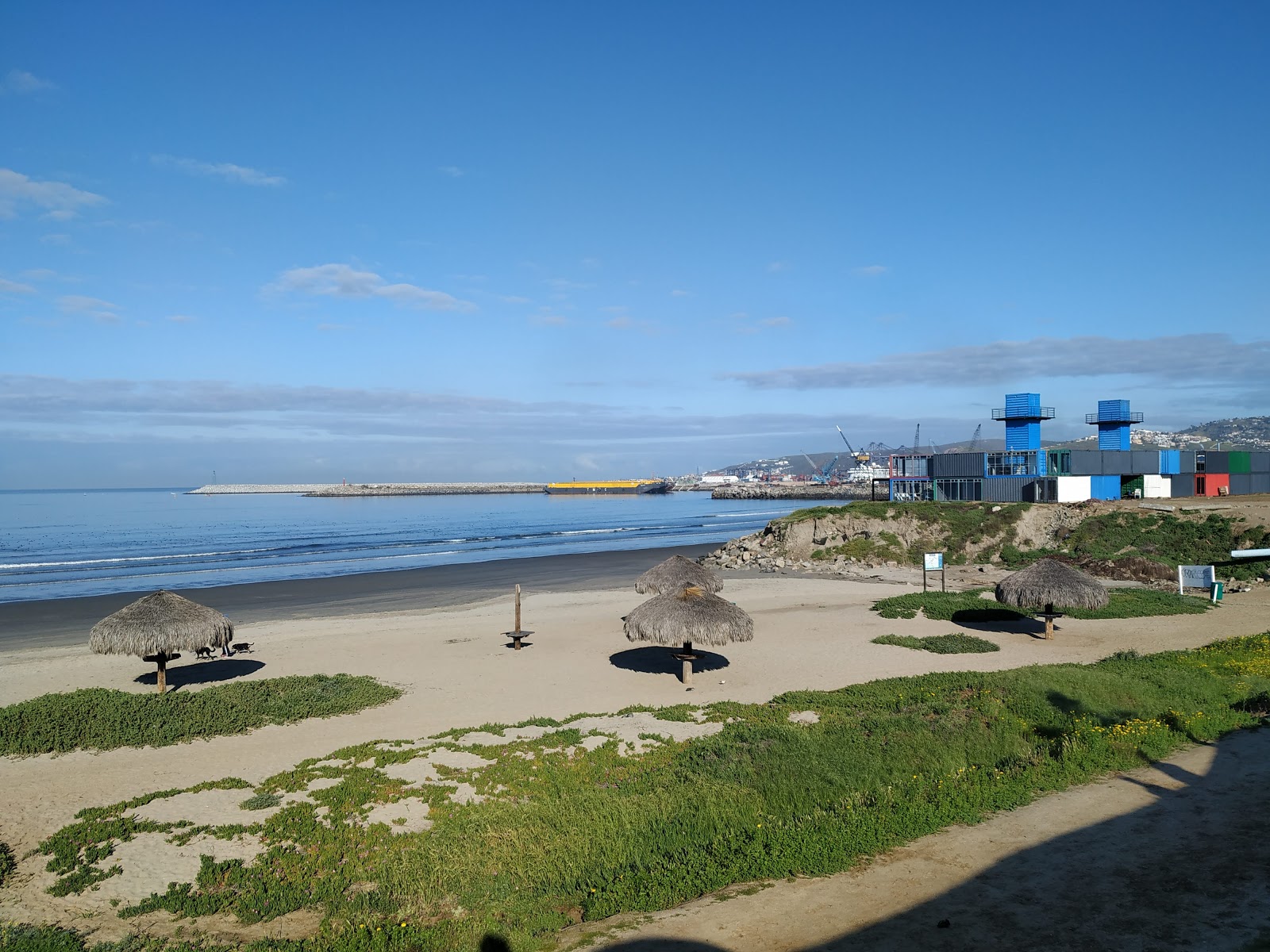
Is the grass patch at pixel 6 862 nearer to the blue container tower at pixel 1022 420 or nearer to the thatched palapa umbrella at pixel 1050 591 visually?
the thatched palapa umbrella at pixel 1050 591

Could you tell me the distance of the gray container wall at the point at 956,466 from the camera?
54.0 meters

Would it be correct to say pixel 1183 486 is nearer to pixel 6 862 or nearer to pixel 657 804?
pixel 657 804

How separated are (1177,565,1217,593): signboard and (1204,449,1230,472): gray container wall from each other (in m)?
36.2

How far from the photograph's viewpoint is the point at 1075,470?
170 ft

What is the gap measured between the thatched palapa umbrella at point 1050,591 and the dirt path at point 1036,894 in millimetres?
12422

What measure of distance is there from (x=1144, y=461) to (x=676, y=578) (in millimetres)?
43234

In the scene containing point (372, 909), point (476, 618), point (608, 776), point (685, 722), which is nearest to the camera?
point (372, 909)

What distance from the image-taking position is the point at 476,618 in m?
27.9

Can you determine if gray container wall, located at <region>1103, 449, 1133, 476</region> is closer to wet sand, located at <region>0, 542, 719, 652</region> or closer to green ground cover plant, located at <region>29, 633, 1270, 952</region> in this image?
wet sand, located at <region>0, 542, 719, 652</region>

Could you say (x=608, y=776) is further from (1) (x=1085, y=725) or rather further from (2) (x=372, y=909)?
(1) (x=1085, y=725)

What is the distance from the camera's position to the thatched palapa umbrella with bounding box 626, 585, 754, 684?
17438 millimetres

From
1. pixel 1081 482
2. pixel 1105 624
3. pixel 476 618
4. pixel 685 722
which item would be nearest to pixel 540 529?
pixel 1081 482

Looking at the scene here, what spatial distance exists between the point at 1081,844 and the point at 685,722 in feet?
23.0

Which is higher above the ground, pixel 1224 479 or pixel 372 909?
pixel 1224 479
